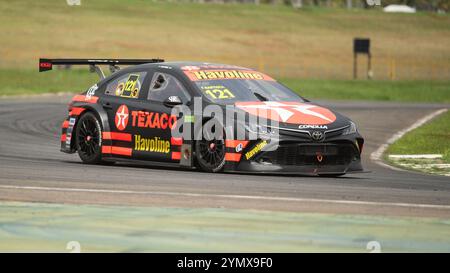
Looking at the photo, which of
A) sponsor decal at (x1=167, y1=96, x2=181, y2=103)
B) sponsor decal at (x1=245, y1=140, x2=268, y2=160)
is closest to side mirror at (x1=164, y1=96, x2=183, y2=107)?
sponsor decal at (x1=167, y1=96, x2=181, y2=103)

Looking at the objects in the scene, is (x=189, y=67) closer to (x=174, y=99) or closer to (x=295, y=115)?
(x=174, y=99)

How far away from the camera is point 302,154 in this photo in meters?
12.9

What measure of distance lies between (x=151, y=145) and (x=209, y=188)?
2.54m

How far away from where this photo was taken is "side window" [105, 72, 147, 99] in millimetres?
Answer: 14305

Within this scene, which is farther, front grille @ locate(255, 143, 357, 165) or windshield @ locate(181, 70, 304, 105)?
windshield @ locate(181, 70, 304, 105)

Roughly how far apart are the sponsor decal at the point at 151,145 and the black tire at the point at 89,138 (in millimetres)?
632

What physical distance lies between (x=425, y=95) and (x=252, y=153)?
102ft

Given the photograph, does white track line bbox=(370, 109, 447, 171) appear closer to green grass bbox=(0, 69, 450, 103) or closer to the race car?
the race car

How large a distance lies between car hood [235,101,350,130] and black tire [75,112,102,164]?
6.64 ft

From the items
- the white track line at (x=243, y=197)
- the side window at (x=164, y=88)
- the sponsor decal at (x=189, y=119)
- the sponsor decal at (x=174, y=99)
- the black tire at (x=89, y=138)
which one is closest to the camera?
the white track line at (x=243, y=197)

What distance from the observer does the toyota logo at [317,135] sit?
12938mm

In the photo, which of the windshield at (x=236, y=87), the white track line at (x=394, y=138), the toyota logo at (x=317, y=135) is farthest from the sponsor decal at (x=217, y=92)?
the white track line at (x=394, y=138)

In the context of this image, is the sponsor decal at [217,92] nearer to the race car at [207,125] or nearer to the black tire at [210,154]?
the race car at [207,125]
